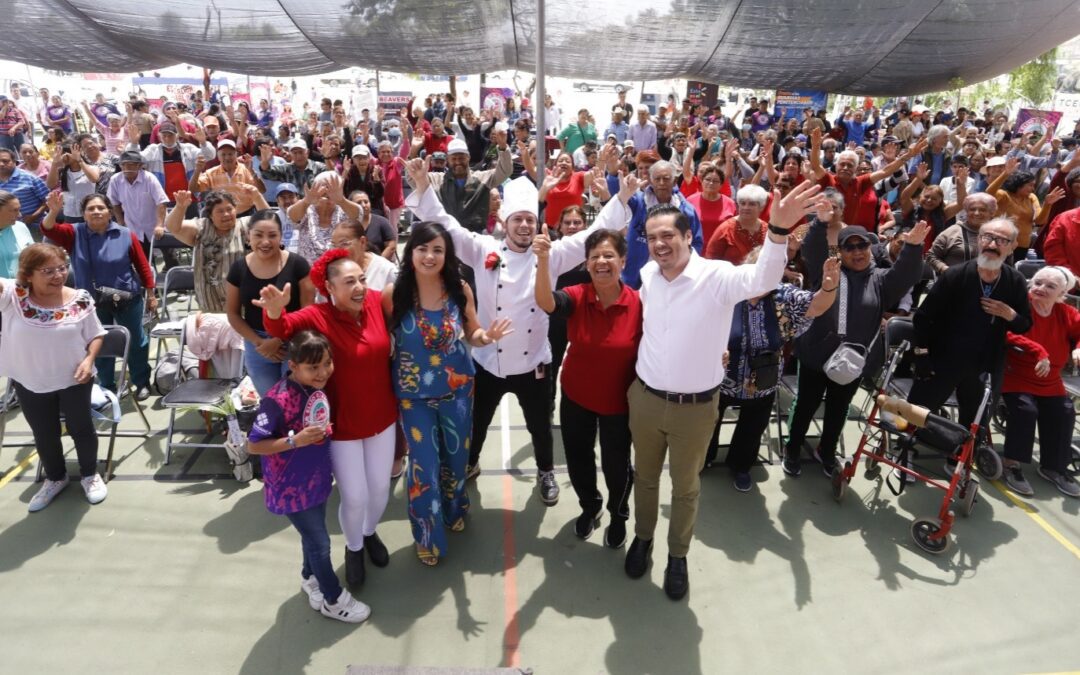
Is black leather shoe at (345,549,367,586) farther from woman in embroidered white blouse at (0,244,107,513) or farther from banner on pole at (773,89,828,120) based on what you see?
banner on pole at (773,89,828,120)

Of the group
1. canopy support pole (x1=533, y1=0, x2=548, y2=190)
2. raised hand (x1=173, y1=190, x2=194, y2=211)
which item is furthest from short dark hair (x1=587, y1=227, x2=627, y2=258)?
raised hand (x1=173, y1=190, x2=194, y2=211)

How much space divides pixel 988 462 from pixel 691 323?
10.2 ft

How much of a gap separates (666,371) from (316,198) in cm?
331

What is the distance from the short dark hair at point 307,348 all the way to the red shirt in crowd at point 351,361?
0.54 ft

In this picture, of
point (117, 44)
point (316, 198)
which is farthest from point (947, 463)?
point (117, 44)

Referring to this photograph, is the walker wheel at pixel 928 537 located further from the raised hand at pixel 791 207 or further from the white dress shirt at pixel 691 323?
the raised hand at pixel 791 207

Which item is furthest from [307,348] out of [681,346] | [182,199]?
[182,199]

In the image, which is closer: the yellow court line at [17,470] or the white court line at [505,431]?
the yellow court line at [17,470]

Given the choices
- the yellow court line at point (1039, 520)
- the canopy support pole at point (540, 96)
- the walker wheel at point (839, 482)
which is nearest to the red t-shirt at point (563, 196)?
the canopy support pole at point (540, 96)

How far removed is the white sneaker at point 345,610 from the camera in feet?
10.3

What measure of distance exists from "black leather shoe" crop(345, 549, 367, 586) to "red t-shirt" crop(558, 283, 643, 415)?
147 cm

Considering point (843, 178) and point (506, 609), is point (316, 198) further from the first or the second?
point (843, 178)

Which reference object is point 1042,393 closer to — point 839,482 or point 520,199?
point 839,482

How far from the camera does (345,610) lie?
313 cm
